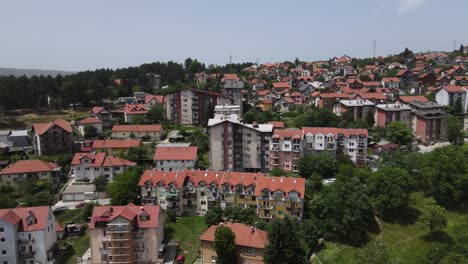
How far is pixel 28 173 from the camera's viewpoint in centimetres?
4266

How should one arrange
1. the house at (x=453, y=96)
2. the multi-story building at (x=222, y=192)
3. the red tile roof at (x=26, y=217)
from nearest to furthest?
the red tile roof at (x=26, y=217)
the multi-story building at (x=222, y=192)
the house at (x=453, y=96)

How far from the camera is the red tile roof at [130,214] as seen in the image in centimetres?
3077

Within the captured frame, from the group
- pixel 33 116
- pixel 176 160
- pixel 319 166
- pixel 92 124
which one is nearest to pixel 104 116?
pixel 92 124

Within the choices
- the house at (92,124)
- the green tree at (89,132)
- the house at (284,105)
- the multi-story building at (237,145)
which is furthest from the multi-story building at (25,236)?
the house at (284,105)

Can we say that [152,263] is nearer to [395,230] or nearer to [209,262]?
[209,262]

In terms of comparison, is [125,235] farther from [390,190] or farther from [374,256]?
[390,190]

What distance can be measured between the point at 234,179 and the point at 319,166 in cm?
919

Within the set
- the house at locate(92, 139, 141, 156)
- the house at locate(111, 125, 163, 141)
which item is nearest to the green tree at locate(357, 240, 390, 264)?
the house at locate(92, 139, 141, 156)

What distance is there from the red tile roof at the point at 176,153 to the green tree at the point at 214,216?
960 centimetres

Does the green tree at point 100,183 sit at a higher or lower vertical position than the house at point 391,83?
lower

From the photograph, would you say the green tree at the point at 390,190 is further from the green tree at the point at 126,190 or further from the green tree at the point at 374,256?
the green tree at the point at 126,190

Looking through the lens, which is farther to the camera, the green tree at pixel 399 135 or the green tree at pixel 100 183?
the green tree at pixel 399 135

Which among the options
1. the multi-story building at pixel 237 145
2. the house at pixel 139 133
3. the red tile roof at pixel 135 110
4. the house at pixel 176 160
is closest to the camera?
the house at pixel 176 160

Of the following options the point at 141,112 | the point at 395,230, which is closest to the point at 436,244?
the point at 395,230
